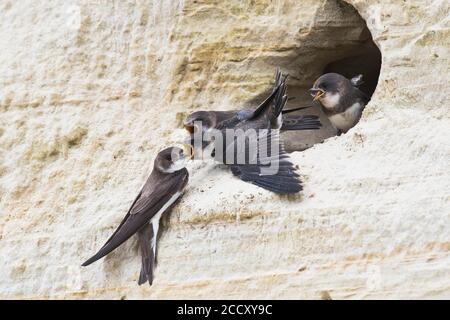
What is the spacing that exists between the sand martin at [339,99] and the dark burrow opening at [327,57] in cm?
13

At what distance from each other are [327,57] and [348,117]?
33cm

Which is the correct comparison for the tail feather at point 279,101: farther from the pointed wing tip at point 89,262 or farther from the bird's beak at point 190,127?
the pointed wing tip at point 89,262

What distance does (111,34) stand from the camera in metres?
4.50

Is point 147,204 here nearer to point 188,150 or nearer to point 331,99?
point 188,150

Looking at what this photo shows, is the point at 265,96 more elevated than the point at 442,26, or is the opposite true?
the point at 442,26

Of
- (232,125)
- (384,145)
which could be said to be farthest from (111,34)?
(384,145)

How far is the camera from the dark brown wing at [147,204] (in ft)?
12.8

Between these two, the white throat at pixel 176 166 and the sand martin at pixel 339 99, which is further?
the sand martin at pixel 339 99

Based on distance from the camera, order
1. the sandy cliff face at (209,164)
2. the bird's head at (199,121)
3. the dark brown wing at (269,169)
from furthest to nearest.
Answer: the bird's head at (199,121)
the dark brown wing at (269,169)
the sandy cliff face at (209,164)

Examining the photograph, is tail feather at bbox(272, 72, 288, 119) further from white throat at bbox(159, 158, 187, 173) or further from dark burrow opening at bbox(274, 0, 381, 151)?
white throat at bbox(159, 158, 187, 173)

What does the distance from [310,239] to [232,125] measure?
2.44 feet

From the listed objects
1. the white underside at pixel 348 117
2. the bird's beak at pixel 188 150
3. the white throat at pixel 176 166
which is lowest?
the white underside at pixel 348 117

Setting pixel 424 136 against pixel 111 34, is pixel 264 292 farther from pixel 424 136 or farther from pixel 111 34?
pixel 111 34

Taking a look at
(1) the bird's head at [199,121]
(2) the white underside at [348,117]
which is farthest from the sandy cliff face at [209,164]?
(2) the white underside at [348,117]
